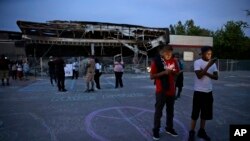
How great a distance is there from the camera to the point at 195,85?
4820 mm

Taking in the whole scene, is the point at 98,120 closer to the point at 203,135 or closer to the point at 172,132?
the point at 172,132

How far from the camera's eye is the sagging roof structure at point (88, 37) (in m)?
28.9

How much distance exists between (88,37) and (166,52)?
27.7m

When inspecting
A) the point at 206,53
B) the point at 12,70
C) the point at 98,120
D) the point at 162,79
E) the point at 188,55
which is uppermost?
the point at 188,55

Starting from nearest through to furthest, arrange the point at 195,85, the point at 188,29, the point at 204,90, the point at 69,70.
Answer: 1. the point at 204,90
2. the point at 195,85
3. the point at 69,70
4. the point at 188,29

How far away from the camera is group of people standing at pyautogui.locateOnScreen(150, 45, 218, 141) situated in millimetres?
4668

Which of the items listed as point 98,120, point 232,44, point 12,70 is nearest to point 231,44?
point 232,44

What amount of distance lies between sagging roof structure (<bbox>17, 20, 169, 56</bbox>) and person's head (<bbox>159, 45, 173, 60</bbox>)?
85.7 feet

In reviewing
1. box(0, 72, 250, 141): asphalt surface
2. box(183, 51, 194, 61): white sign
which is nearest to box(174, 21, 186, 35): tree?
box(183, 51, 194, 61): white sign

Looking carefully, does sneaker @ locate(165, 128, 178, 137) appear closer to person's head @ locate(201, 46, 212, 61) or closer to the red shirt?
the red shirt

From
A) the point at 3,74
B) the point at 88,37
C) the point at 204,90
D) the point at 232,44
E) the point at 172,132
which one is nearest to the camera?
the point at 204,90

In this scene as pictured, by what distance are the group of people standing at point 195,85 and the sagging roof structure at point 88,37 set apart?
2621cm

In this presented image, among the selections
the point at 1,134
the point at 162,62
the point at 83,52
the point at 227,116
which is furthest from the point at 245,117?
the point at 83,52

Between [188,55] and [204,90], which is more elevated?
[188,55]
